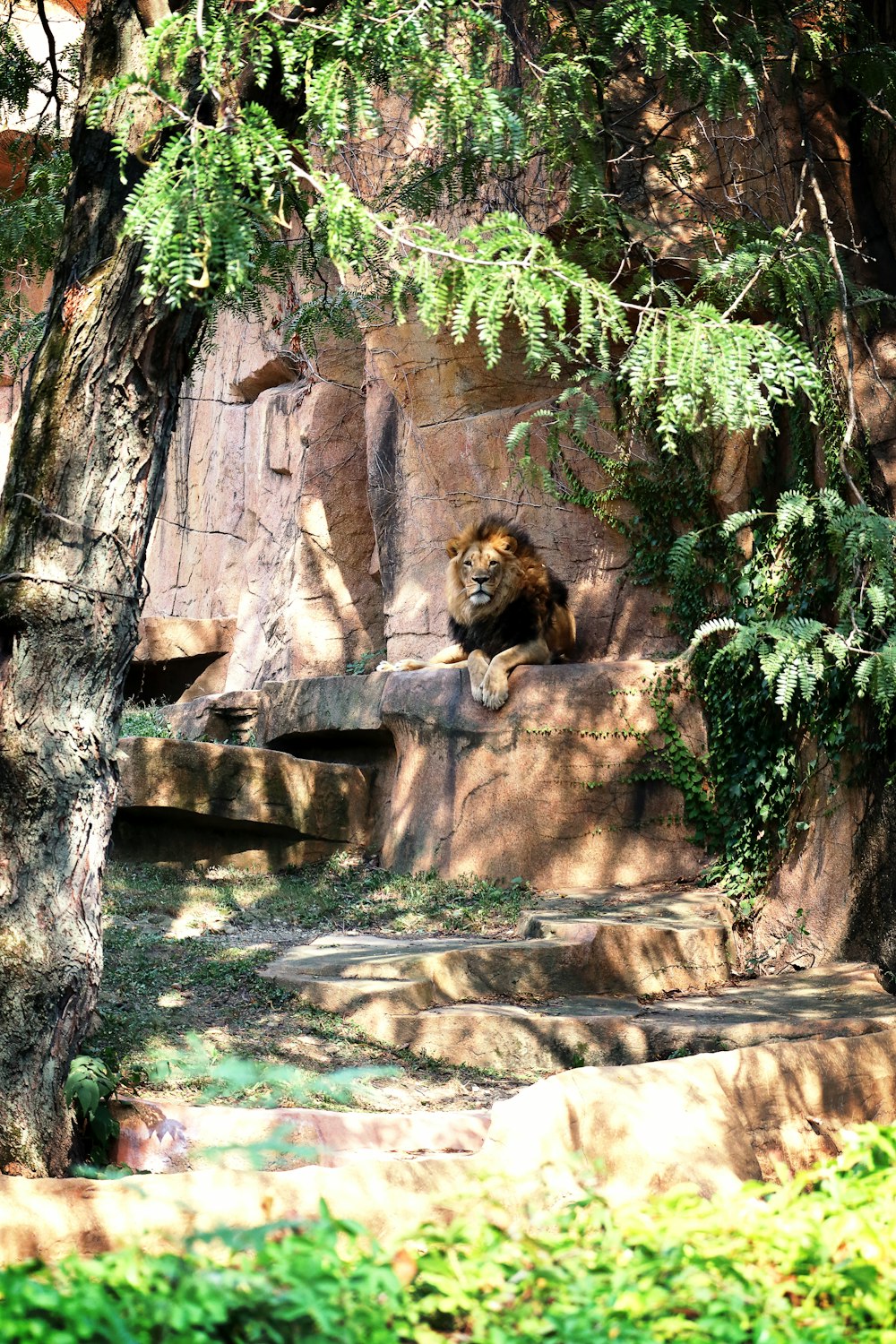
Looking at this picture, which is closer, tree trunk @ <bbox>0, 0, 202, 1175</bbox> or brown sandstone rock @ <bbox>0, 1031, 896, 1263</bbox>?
brown sandstone rock @ <bbox>0, 1031, 896, 1263</bbox>

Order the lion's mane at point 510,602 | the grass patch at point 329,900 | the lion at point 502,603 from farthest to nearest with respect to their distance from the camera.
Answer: the lion's mane at point 510,602, the lion at point 502,603, the grass patch at point 329,900

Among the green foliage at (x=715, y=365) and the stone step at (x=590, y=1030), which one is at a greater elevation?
the green foliage at (x=715, y=365)

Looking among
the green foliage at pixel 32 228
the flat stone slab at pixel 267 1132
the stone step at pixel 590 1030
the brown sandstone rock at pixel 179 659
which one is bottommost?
the flat stone slab at pixel 267 1132

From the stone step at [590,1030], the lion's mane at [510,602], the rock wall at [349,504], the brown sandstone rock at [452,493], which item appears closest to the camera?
the stone step at [590,1030]

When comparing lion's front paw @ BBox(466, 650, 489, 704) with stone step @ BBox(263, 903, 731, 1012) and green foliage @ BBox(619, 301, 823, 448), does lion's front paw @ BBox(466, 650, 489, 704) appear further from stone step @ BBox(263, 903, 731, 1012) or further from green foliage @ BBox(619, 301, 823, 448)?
green foliage @ BBox(619, 301, 823, 448)

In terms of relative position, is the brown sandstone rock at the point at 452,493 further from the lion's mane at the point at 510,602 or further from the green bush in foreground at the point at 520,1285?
the green bush in foreground at the point at 520,1285

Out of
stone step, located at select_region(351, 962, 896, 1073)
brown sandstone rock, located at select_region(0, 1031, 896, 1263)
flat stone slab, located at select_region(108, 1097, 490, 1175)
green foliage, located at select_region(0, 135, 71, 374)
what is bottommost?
flat stone slab, located at select_region(108, 1097, 490, 1175)

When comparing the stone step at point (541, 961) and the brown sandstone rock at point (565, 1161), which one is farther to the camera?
the stone step at point (541, 961)

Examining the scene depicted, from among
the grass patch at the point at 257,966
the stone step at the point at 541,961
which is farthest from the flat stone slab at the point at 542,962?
the grass patch at the point at 257,966

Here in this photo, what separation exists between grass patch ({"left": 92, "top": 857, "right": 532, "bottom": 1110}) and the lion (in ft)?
5.11

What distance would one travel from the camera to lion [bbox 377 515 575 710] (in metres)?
9.23

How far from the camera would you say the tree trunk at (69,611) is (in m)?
4.49

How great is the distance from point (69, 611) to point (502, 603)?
16.8 ft

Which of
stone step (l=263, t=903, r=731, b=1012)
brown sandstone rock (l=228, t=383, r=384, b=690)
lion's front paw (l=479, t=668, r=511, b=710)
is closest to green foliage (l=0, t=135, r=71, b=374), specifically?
Answer: stone step (l=263, t=903, r=731, b=1012)
